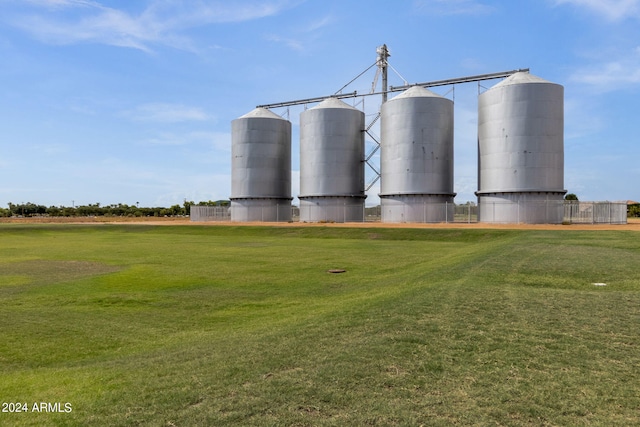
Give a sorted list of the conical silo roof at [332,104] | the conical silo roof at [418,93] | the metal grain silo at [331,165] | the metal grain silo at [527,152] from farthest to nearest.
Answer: the conical silo roof at [332,104]
the metal grain silo at [331,165]
the conical silo roof at [418,93]
the metal grain silo at [527,152]

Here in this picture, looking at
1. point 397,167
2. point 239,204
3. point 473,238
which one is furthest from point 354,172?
point 473,238

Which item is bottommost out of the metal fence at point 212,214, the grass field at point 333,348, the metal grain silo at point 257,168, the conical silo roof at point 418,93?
the grass field at point 333,348

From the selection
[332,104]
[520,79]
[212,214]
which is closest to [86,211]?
[212,214]

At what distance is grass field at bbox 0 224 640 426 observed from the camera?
496 centimetres

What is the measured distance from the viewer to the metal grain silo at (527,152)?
49.1 meters

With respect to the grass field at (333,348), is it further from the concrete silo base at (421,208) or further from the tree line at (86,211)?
the tree line at (86,211)

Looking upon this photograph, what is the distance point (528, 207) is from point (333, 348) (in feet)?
157

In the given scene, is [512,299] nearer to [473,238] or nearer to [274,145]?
[473,238]

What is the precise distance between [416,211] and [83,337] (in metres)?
48.5

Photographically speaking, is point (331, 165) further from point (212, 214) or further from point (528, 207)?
point (212, 214)

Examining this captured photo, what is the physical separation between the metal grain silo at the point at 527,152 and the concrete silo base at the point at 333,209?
18.1 m

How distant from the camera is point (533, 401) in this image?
5.00 meters

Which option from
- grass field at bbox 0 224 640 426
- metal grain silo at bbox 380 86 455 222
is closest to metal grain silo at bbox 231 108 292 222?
metal grain silo at bbox 380 86 455 222

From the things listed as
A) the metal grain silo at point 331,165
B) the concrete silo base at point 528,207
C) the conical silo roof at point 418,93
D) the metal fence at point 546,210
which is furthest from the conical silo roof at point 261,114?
the concrete silo base at point 528,207
